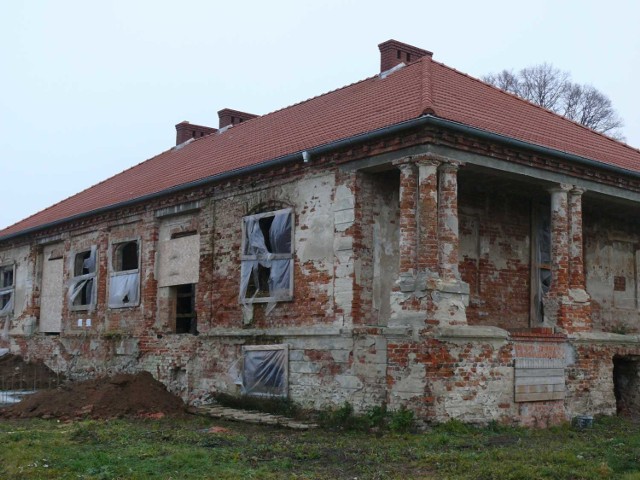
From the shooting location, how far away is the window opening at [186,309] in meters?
17.8

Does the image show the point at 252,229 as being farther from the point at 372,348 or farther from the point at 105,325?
the point at 105,325

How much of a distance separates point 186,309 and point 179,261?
1.37 metres

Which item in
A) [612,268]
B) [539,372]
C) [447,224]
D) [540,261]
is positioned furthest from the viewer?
[612,268]

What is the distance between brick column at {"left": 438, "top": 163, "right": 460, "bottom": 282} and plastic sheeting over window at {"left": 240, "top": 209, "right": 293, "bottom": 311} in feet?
10.6

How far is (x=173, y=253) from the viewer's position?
58.6 ft

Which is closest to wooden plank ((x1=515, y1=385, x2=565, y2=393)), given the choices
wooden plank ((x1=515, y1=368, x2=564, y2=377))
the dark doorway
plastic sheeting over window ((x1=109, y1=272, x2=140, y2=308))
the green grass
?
wooden plank ((x1=515, y1=368, x2=564, y2=377))

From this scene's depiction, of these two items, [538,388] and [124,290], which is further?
[124,290]

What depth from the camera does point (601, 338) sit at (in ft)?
46.4

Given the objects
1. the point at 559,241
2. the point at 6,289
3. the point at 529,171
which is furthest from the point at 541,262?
the point at 6,289

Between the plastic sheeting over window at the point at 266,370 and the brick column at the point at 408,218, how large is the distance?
125 inches

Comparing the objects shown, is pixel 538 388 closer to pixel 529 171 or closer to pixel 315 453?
pixel 529 171

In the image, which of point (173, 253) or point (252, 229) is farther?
point (173, 253)

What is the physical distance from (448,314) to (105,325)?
34.9 feet

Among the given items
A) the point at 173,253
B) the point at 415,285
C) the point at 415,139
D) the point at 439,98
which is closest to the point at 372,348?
the point at 415,285
